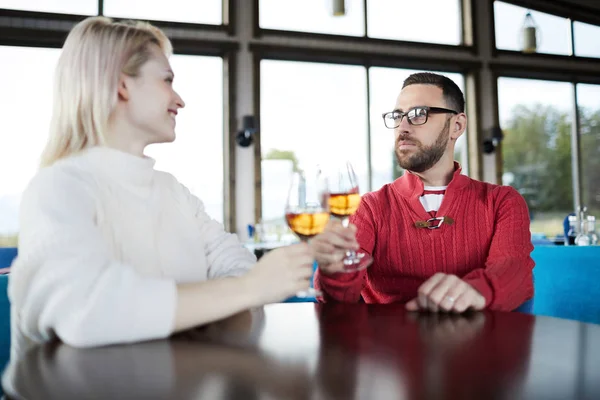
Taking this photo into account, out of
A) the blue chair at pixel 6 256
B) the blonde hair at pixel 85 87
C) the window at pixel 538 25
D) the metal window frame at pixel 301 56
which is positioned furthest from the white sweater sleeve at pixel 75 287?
the window at pixel 538 25

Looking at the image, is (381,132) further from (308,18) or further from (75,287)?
(75,287)

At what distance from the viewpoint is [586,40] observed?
738 centimetres

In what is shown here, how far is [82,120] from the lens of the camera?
112 centimetres

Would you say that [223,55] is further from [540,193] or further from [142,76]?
[142,76]

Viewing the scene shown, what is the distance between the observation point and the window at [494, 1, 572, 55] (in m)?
6.97

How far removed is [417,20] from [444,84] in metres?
5.13

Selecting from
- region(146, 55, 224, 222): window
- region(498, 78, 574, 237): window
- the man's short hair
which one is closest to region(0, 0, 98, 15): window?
region(146, 55, 224, 222): window

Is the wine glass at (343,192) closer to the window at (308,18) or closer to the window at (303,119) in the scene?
the window at (303,119)

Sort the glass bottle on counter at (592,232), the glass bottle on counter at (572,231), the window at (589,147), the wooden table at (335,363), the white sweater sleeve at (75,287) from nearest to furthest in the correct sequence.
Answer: the wooden table at (335,363)
the white sweater sleeve at (75,287)
the glass bottle on counter at (592,232)
the glass bottle on counter at (572,231)
the window at (589,147)

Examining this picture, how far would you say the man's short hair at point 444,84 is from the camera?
191 centimetres

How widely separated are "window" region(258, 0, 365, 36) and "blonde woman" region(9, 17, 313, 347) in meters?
5.00

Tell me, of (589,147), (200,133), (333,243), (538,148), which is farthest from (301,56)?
(333,243)

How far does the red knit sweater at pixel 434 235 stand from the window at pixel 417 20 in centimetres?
498

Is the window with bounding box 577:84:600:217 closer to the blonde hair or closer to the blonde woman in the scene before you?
the blonde woman
